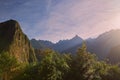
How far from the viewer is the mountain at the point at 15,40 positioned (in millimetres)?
147300

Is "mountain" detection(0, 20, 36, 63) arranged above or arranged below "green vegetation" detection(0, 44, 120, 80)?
above

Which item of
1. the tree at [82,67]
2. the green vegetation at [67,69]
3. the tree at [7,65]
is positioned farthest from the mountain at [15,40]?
the tree at [82,67]

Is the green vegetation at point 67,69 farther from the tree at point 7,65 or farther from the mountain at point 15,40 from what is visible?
the mountain at point 15,40

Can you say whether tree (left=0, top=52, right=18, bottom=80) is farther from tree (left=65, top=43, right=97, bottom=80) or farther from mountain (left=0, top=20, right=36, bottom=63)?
mountain (left=0, top=20, right=36, bottom=63)

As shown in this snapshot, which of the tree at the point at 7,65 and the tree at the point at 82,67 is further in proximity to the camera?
the tree at the point at 7,65

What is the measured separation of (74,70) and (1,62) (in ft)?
111

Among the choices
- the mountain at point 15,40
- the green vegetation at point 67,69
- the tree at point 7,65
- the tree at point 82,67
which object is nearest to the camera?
the green vegetation at point 67,69

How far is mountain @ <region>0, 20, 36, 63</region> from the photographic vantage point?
147300mm

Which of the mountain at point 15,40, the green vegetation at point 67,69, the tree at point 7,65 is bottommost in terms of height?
the green vegetation at point 67,69

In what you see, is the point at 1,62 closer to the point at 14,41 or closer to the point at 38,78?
the point at 38,78

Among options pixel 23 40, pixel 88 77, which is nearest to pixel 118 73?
pixel 88 77

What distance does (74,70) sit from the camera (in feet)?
143

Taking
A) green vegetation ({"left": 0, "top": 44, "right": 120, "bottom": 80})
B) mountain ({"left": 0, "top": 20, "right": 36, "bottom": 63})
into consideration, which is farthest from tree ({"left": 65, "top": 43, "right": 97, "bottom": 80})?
mountain ({"left": 0, "top": 20, "right": 36, "bottom": 63})

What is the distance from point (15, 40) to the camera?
154875 millimetres
